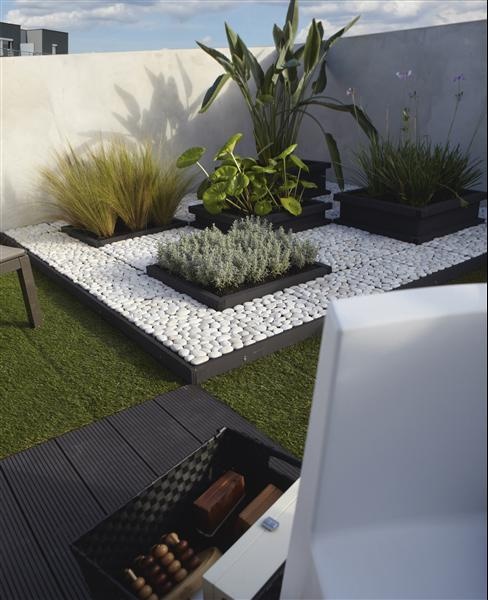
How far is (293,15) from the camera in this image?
4652 millimetres

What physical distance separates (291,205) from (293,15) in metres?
1.70

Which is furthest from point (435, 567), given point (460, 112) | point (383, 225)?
point (460, 112)

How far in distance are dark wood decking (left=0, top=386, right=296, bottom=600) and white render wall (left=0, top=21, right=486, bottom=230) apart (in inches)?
129

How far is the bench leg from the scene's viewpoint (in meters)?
2.82

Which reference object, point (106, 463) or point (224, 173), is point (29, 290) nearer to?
point (106, 463)

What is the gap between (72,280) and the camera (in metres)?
3.52

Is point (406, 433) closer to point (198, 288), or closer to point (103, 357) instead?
point (103, 357)

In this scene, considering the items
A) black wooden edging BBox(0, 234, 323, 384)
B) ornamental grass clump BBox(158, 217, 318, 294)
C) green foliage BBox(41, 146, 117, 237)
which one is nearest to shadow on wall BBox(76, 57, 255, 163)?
green foliage BBox(41, 146, 117, 237)

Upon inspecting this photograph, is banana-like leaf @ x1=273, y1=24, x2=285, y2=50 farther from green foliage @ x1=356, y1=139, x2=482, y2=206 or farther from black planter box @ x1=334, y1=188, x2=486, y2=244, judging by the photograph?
black planter box @ x1=334, y1=188, x2=486, y2=244

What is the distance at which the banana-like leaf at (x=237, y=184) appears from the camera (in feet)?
13.5

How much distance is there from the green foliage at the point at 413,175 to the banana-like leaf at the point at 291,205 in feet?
2.11

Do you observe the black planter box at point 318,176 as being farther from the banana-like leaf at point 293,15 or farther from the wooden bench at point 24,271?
the wooden bench at point 24,271

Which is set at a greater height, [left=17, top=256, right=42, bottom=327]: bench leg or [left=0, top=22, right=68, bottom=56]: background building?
[left=0, top=22, right=68, bottom=56]: background building

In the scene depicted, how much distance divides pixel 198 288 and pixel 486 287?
8.16ft
